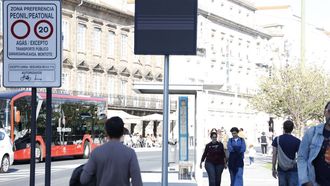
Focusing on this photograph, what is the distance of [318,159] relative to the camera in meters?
8.78

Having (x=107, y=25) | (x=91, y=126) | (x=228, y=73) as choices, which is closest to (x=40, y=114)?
(x=91, y=126)

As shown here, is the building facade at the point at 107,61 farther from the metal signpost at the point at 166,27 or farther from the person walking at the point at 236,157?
the metal signpost at the point at 166,27

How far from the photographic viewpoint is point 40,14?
332 inches

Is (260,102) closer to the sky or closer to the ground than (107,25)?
closer to the ground

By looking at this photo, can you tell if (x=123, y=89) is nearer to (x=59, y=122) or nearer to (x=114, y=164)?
(x=59, y=122)

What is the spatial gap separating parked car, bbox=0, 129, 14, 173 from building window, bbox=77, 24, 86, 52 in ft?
112

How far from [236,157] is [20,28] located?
10.9 metres

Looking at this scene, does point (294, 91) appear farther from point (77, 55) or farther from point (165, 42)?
point (165, 42)

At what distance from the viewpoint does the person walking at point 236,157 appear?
731 inches

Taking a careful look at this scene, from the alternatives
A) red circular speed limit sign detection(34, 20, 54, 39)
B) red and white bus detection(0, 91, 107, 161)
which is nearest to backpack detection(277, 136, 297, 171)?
red circular speed limit sign detection(34, 20, 54, 39)

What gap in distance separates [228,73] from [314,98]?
170 ft

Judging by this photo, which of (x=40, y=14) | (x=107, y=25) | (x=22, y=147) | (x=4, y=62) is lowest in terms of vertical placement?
(x=22, y=147)

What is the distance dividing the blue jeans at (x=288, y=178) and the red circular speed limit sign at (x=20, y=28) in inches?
277

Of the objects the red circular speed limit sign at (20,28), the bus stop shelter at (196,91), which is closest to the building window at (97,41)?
the bus stop shelter at (196,91)
